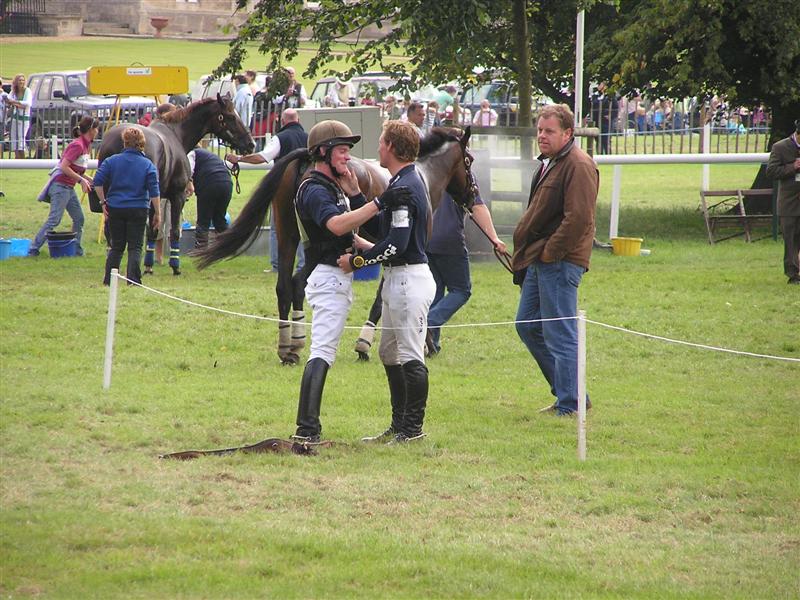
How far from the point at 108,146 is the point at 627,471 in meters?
9.36

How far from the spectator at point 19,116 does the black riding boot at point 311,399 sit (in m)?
17.9

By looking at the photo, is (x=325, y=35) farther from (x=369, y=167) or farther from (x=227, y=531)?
→ (x=227, y=531)

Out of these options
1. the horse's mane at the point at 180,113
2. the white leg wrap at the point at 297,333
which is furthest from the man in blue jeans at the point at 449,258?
the horse's mane at the point at 180,113

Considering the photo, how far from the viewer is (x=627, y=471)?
7.43m

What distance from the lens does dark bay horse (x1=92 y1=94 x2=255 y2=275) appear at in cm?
1511

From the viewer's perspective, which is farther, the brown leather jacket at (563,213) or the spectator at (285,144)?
the spectator at (285,144)

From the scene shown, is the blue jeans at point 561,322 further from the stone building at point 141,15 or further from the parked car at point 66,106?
the stone building at point 141,15

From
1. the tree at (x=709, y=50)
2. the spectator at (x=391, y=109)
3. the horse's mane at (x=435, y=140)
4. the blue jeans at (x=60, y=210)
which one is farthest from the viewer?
the spectator at (x=391, y=109)

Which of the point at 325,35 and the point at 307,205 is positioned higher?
the point at 325,35

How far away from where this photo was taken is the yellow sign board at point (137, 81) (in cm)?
1848

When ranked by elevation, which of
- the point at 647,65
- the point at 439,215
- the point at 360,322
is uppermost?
the point at 647,65

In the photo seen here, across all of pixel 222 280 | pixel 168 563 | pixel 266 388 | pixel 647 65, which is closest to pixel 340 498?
pixel 168 563

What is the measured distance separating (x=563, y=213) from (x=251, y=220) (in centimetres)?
302

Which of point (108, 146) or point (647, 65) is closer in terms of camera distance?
point (108, 146)
